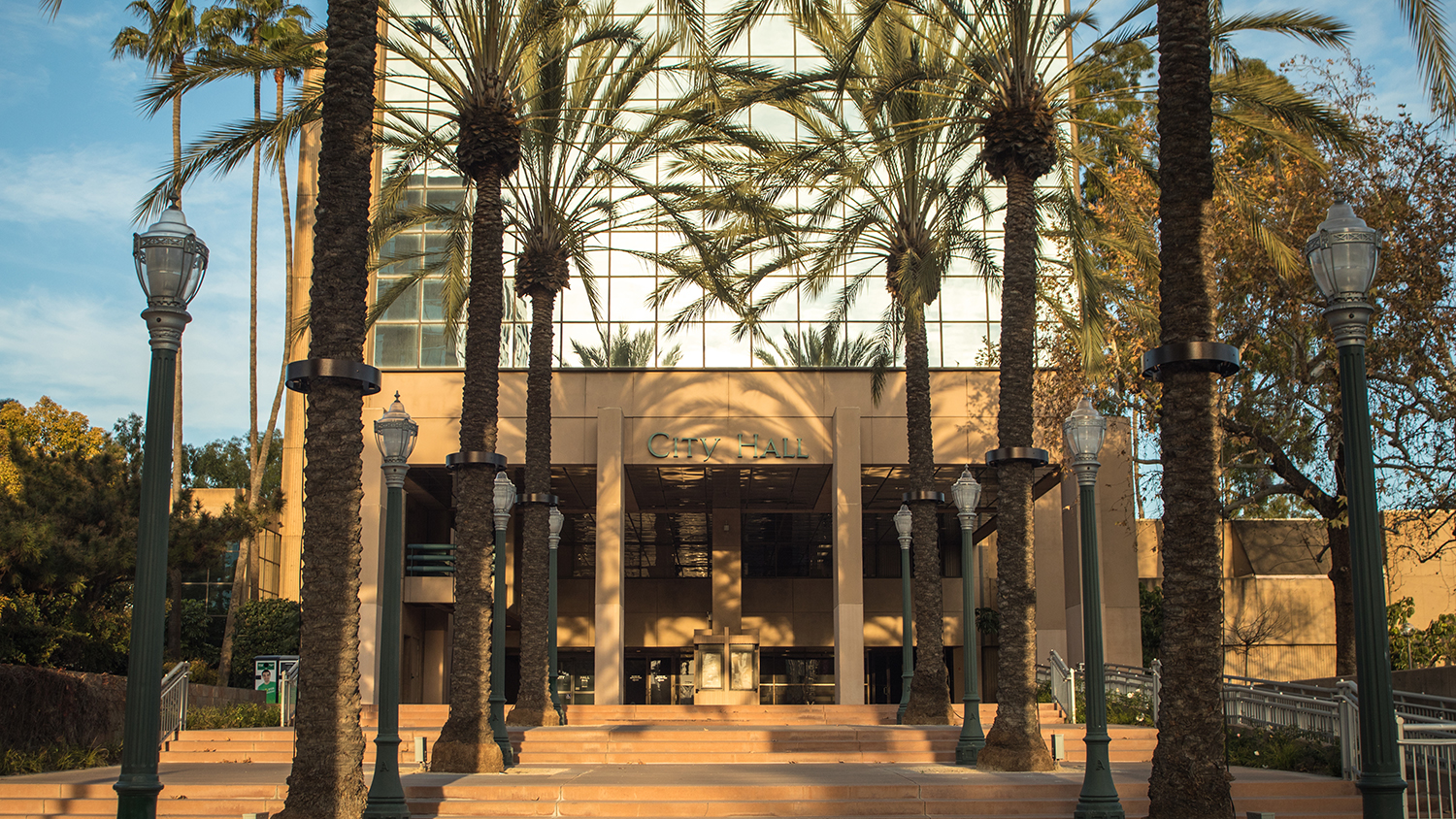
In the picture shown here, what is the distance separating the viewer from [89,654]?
2467 centimetres

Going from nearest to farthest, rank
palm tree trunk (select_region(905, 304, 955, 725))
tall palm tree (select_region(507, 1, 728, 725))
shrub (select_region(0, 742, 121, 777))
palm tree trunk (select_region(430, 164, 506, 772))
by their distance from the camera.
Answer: palm tree trunk (select_region(430, 164, 506, 772)), shrub (select_region(0, 742, 121, 777)), tall palm tree (select_region(507, 1, 728, 725)), palm tree trunk (select_region(905, 304, 955, 725))

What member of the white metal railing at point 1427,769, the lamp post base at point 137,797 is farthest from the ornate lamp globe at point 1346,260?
the lamp post base at point 137,797

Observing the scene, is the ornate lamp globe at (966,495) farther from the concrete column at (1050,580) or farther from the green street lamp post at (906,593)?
the concrete column at (1050,580)

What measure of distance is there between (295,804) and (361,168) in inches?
231

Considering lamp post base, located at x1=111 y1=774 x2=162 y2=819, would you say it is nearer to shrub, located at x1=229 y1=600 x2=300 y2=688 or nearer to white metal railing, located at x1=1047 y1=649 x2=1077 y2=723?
white metal railing, located at x1=1047 y1=649 x2=1077 y2=723

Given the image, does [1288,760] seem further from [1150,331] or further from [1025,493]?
[1150,331]

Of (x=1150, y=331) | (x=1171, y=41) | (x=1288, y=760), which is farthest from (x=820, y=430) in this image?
(x=1171, y=41)

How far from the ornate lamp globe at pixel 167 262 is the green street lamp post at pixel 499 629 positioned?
9.31m

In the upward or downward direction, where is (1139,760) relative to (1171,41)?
downward

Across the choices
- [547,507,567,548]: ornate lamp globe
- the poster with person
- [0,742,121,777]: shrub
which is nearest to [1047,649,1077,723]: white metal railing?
[547,507,567,548]: ornate lamp globe

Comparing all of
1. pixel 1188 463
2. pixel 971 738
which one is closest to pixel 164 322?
pixel 1188 463

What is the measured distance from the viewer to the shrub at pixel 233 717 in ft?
80.0

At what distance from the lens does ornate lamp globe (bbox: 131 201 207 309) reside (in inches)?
332

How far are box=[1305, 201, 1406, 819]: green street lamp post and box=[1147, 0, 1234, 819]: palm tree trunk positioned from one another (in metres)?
2.37
